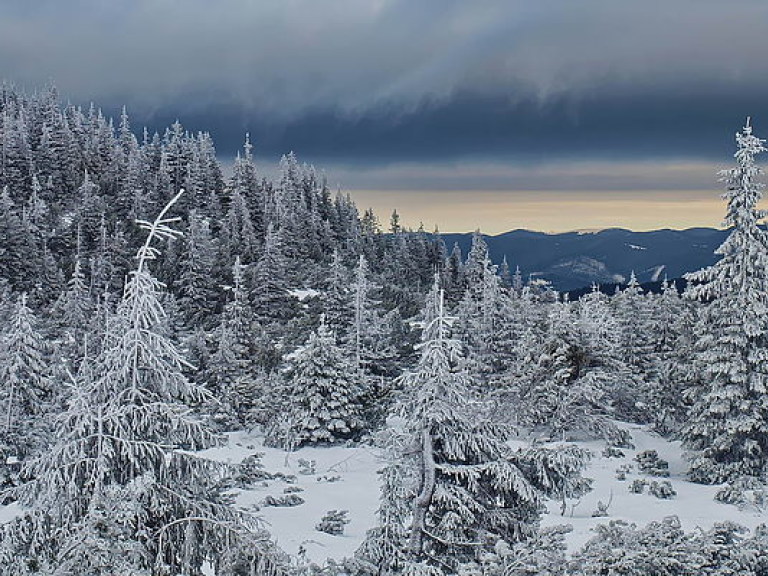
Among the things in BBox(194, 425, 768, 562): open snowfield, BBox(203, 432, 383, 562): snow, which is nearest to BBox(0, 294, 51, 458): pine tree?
BBox(203, 432, 383, 562): snow

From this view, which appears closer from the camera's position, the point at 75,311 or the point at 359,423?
the point at 359,423

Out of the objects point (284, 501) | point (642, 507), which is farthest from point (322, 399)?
point (642, 507)

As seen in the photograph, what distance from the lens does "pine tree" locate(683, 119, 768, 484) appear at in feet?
68.7

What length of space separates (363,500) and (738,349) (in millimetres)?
13241

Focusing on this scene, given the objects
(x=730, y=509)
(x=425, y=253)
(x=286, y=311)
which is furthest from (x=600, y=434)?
(x=425, y=253)

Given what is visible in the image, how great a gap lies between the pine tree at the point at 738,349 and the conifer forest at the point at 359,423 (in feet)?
0.27

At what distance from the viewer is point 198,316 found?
50562mm

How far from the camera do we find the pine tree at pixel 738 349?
20.9m

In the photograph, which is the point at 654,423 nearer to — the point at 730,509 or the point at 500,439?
the point at 730,509

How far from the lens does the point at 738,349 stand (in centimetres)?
2145

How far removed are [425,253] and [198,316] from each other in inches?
1539

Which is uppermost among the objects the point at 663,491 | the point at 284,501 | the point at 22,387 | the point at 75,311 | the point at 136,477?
the point at 136,477

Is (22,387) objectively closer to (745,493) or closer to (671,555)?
(671,555)

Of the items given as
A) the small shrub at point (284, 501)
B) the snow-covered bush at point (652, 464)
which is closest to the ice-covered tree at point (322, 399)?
the small shrub at point (284, 501)
